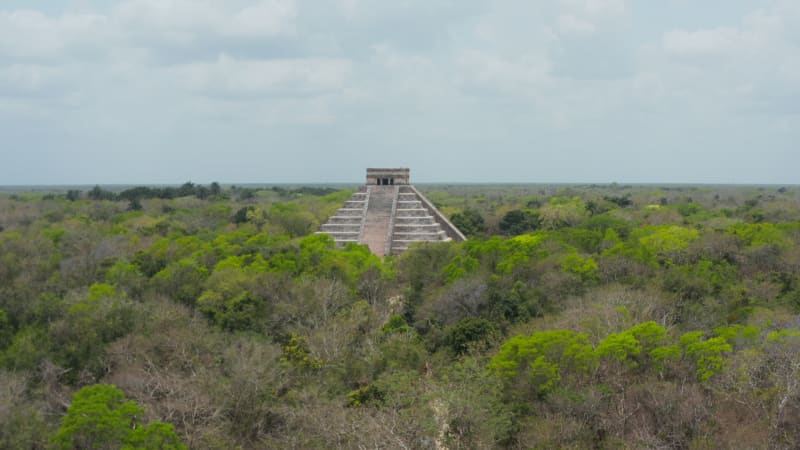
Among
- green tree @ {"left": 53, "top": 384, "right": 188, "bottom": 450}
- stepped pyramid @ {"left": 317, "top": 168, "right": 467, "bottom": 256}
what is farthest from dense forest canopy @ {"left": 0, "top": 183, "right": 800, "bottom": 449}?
stepped pyramid @ {"left": 317, "top": 168, "right": 467, "bottom": 256}

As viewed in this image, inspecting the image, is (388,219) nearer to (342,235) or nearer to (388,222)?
(388,222)

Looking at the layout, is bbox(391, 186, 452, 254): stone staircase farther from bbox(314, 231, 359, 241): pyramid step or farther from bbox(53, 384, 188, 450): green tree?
bbox(53, 384, 188, 450): green tree

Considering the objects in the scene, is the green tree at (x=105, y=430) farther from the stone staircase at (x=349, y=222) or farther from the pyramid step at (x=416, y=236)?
the pyramid step at (x=416, y=236)

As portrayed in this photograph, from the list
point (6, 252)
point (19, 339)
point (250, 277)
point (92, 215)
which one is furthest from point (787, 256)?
point (92, 215)

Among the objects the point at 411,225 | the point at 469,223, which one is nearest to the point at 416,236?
the point at 411,225

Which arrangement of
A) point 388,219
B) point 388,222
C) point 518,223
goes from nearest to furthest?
point 388,222, point 388,219, point 518,223

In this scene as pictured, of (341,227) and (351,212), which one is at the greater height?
(351,212)

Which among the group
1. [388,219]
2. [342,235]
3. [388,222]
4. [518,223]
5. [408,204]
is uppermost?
[408,204]
